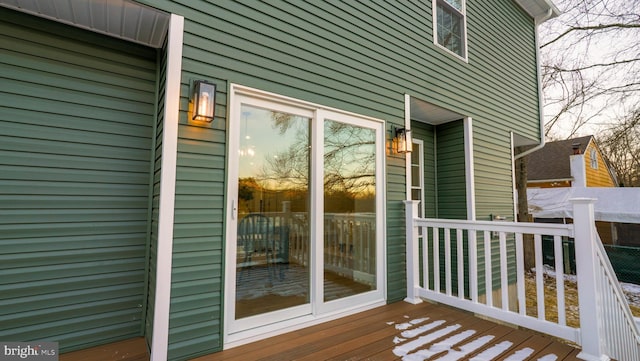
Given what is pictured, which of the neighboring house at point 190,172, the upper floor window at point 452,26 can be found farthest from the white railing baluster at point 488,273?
the upper floor window at point 452,26

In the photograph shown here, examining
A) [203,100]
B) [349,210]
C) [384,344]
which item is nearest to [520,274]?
[384,344]

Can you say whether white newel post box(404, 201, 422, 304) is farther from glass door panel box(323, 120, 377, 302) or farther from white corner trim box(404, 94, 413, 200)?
glass door panel box(323, 120, 377, 302)

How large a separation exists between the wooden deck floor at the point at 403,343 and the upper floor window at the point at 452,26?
3.92 metres

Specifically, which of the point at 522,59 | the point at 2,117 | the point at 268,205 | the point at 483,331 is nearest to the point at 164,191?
the point at 268,205

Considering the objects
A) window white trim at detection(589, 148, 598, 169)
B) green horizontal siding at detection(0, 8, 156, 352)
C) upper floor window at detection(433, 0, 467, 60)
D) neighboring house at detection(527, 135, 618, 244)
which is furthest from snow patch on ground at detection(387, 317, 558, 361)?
window white trim at detection(589, 148, 598, 169)

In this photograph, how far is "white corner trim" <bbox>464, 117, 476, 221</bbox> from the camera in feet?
15.7

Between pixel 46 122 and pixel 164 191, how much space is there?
1.14m

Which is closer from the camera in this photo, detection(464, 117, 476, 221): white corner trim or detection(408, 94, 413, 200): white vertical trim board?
detection(408, 94, 413, 200): white vertical trim board

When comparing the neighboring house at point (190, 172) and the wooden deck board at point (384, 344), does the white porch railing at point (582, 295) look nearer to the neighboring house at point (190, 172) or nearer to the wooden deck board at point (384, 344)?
the wooden deck board at point (384, 344)

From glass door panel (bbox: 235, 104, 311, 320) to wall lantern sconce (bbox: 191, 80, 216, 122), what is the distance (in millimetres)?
353

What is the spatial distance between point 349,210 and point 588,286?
201 cm

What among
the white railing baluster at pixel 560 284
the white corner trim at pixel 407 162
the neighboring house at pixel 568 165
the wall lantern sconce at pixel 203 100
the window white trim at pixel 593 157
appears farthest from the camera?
the window white trim at pixel 593 157

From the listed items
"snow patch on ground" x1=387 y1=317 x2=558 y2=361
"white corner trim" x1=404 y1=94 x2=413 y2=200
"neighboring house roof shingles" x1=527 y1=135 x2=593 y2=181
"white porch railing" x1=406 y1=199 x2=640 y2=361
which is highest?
"neighboring house roof shingles" x1=527 y1=135 x2=593 y2=181

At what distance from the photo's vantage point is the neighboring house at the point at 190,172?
7.10ft
